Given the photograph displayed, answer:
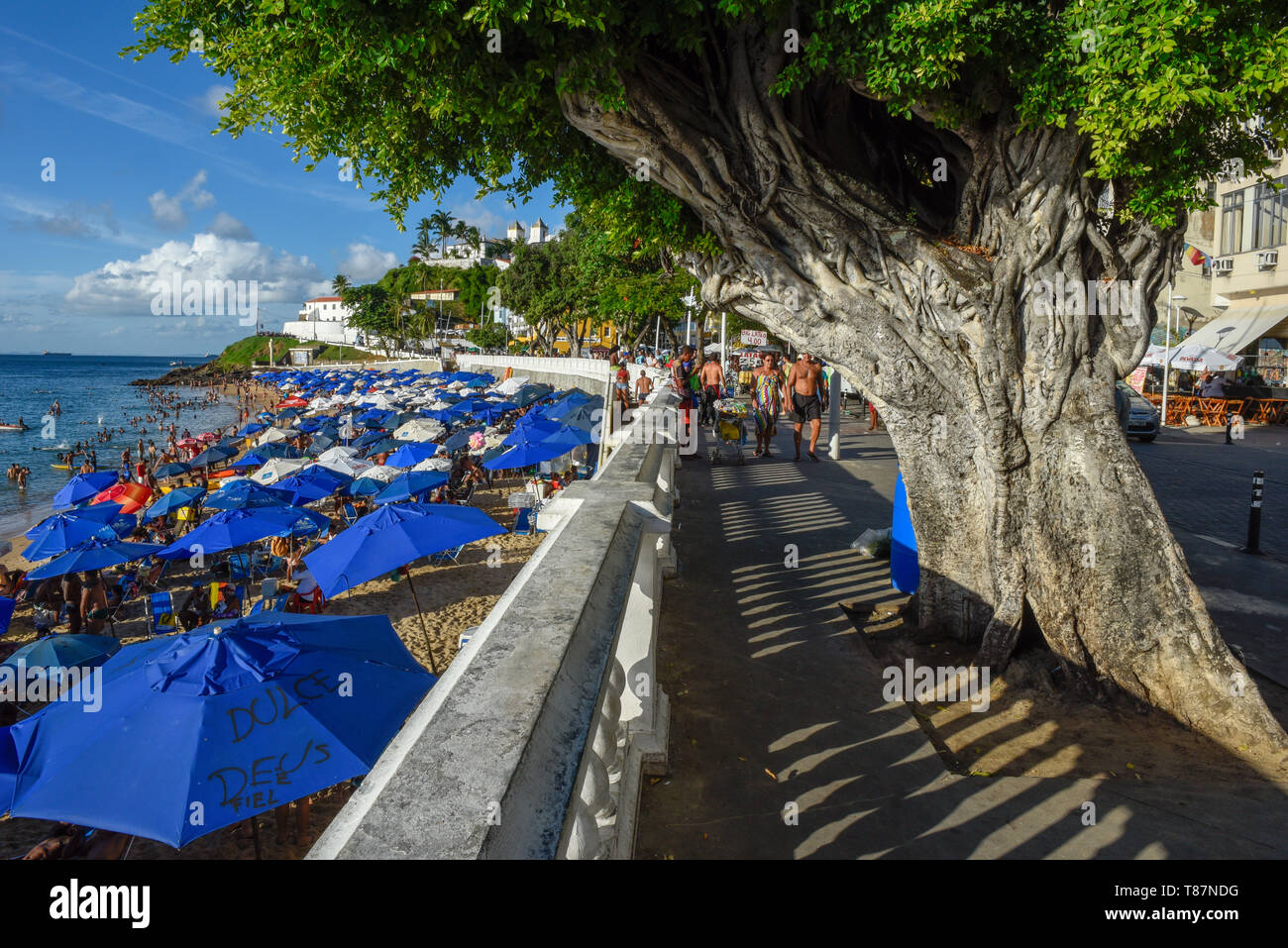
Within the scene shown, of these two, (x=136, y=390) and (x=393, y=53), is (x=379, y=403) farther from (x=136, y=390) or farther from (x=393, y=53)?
(x=136, y=390)

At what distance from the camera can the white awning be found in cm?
2502

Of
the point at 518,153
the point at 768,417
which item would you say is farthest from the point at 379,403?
the point at 518,153

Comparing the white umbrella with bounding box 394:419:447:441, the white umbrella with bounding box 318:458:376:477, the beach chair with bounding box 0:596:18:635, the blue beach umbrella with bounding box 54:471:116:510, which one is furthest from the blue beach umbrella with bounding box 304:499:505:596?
the blue beach umbrella with bounding box 54:471:116:510

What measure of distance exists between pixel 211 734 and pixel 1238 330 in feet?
101

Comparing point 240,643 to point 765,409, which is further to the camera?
point 765,409

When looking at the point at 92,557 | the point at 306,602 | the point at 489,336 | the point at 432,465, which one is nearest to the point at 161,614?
the point at 92,557

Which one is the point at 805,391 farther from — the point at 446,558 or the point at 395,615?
the point at 395,615

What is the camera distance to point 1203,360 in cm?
2528

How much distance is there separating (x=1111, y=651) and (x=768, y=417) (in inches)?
396

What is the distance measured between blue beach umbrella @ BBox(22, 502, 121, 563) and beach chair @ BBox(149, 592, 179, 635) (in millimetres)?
2296

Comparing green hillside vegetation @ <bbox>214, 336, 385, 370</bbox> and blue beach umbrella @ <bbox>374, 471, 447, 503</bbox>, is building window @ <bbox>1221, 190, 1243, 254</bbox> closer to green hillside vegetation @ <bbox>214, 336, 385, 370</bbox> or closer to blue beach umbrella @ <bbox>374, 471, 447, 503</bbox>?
blue beach umbrella @ <bbox>374, 471, 447, 503</bbox>

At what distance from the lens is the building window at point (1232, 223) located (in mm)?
26866

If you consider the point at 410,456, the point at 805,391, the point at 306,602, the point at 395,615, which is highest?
Answer: the point at 805,391

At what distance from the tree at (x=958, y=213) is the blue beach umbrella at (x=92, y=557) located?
8675 mm
